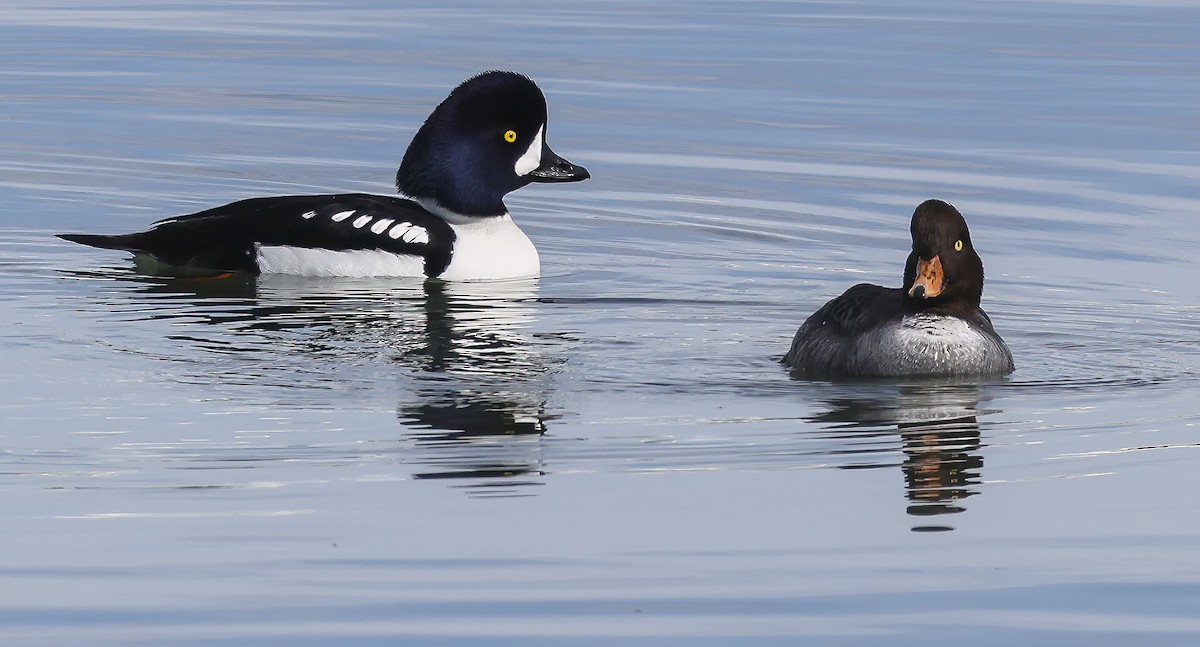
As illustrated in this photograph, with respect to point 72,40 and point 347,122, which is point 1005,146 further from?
point 72,40

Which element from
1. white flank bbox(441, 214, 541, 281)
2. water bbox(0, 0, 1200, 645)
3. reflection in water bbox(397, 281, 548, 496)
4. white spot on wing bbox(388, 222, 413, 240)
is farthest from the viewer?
white flank bbox(441, 214, 541, 281)

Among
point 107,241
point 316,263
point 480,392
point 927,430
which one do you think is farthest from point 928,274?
point 107,241

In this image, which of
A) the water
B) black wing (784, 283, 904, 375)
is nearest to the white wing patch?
the water

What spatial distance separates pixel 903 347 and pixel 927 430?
111 cm

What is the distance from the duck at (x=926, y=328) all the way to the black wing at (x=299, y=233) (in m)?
3.67

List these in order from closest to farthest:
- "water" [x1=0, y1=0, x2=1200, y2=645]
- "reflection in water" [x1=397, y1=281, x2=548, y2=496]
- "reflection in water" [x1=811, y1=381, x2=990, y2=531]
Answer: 1. "water" [x1=0, y1=0, x2=1200, y2=645]
2. "reflection in water" [x1=811, y1=381, x2=990, y2=531]
3. "reflection in water" [x1=397, y1=281, x2=548, y2=496]

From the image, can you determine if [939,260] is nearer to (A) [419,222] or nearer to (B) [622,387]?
(B) [622,387]

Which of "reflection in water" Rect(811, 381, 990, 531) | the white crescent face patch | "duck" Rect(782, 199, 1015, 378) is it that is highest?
the white crescent face patch

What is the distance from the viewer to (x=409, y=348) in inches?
435

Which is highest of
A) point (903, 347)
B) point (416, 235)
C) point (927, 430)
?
point (416, 235)

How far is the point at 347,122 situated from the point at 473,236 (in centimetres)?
579

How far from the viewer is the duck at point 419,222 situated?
44.7ft

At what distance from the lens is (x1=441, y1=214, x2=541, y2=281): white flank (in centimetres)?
1377

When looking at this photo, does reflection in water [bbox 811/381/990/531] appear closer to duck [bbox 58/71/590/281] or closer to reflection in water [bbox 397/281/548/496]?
reflection in water [bbox 397/281/548/496]
